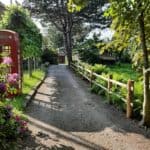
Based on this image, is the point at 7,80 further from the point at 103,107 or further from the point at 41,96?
the point at 41,96

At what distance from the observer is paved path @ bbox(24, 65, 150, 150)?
8898 millimetres

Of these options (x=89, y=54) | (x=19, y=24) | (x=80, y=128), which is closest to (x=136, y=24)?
(x=80, y=128)

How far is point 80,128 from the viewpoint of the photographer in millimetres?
10688

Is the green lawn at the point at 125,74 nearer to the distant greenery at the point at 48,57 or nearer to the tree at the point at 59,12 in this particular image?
the tree at the point at 59,12

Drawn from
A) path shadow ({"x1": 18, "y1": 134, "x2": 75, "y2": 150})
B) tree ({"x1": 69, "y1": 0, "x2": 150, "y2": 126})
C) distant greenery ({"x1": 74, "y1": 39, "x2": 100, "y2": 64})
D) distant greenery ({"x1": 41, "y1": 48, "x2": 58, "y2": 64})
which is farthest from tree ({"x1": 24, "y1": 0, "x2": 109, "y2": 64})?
path shadow ({"x1": 18, "y1": 134, "x2": 75, "y2": 150})

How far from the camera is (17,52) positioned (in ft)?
50.0

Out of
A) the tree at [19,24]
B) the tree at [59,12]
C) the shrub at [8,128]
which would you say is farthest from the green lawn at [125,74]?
the tree at [59,12]

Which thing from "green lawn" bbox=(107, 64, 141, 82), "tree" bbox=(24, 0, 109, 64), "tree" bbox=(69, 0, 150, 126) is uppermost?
"tree" bbox=(24, 0, 109, 64)

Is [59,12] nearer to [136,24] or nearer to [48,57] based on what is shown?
[48,57]

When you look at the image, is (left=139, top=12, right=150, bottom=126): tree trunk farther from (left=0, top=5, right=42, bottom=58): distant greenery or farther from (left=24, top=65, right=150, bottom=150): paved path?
(left=0, top=5, right=42, bottom=58): distant greenery

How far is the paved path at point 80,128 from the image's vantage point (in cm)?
890

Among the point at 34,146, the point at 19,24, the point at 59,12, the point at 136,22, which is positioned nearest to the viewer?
the point at 34,146

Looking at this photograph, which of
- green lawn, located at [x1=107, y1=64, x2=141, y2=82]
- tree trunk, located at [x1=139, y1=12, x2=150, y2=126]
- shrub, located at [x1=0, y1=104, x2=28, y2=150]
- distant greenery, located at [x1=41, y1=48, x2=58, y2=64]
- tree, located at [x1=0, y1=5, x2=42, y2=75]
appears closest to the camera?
shrub, located at [x1=0, y1=104, x2=28, y2=150]

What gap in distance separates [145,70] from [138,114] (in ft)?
6.14
